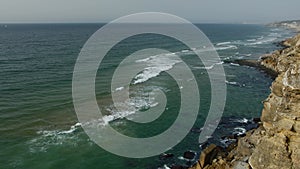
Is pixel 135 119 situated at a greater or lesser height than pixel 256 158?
lesser

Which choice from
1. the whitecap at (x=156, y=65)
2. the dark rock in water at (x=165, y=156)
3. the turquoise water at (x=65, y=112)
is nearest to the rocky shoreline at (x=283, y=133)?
the dark rock in water at (x=165, y=156)

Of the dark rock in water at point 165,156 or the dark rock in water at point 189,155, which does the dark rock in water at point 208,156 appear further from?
the dark rock in water at point 165,156

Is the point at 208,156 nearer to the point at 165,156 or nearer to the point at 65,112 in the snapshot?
the point at 165,156

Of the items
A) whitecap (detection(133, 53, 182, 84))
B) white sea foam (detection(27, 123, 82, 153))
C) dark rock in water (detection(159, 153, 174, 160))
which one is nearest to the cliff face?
dark rock in water (detection(159, 153, 174, 160))

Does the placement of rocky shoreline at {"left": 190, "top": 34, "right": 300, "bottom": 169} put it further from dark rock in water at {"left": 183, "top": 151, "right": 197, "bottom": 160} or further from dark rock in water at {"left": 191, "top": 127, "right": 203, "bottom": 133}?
dark rock in water at {"left": 191, "top": 127, "right": 203, "bottom": 133}

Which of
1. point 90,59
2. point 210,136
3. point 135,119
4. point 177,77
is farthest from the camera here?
point 90,59

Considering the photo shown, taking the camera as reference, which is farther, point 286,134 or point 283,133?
point 283,133

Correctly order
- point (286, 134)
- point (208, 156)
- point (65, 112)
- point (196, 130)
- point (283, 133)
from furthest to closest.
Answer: point (65, 112)
point (196, 130)
point (208, 156)
point (283, 133)
point (286, 134)

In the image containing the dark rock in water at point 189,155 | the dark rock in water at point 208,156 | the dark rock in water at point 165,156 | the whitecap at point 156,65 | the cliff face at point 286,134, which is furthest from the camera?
the whitecap at point 156,65

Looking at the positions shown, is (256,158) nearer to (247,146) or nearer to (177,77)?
(247,146)

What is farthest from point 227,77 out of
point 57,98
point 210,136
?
point 57,98

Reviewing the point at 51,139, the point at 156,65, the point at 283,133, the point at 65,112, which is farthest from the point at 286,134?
the point at 156,65
